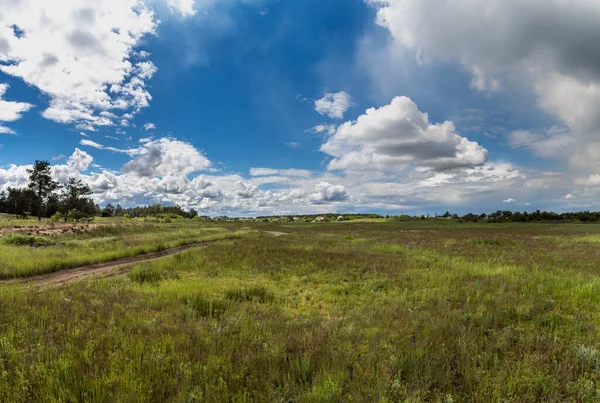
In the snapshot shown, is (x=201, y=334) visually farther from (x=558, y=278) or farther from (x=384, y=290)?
(x=558, y=278)

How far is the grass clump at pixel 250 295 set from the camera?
37.6ft

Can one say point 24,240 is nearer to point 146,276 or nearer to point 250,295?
point 146,276

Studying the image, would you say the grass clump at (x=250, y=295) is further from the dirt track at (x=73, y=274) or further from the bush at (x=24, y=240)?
the bush at (x=24, y=240)

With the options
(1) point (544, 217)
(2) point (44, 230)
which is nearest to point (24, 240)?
(2) point (44, 230)

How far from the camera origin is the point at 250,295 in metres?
11.8

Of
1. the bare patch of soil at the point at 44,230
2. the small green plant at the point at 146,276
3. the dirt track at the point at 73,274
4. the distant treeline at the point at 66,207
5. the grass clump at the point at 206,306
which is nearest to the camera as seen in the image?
the grass clump at the point at 206,306

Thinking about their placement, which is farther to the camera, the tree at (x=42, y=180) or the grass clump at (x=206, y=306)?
the tree at (x=42, y=180)

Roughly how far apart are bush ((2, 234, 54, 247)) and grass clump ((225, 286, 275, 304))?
23.5m

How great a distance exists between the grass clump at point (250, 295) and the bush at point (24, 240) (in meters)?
23.5

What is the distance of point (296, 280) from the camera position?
15.5 metres

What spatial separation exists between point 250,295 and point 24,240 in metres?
24.7

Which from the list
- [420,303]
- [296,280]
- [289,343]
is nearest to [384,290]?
[420,303]

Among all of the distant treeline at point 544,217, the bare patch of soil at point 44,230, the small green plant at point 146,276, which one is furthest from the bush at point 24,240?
the distant treeline at point 544,217

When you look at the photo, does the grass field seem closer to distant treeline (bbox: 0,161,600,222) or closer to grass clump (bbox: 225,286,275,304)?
grass clump (bbox: 225,286,275,304)
